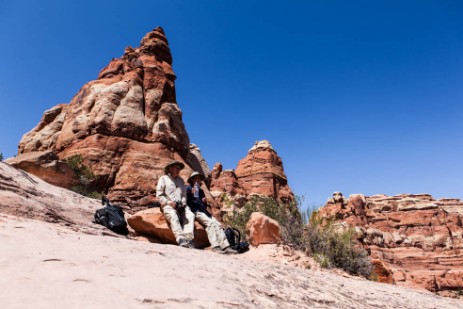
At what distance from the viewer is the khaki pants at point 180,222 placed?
7.06 m

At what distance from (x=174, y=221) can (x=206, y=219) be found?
2.54ft

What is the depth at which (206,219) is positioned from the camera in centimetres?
760

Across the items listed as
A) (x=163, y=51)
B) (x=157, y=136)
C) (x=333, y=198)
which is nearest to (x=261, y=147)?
(x=333, y=198)

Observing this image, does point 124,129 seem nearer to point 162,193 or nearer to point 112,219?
point 112,219

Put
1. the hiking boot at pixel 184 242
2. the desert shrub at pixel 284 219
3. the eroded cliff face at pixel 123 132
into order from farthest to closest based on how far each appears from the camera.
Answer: the eroded cliff face at pixel 123 132 < the desert shrub at pixel 284 219 < the hiking boot at pixel 184 242

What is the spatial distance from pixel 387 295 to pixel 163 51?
25.7 m

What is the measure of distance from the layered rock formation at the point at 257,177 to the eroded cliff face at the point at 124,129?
3854 centimetres

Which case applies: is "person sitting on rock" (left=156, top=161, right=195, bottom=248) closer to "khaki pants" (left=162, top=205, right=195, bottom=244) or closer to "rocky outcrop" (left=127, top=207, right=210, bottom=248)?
"khaki pants" (left=162, top=205, right=195, bottom=244)

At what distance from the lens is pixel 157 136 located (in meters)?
21.6

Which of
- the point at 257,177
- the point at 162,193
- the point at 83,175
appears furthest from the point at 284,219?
the point at 257,177

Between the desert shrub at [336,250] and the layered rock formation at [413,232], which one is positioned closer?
the desert shrub at [336,250]

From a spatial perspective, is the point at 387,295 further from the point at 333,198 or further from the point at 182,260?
the point at 333,198

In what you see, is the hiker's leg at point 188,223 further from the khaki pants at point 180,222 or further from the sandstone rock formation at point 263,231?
the sandstone rock formation at point 263,231

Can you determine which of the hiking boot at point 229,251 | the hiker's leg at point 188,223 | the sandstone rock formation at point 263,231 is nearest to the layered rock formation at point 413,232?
the sandstone rock formation at point 263,231
